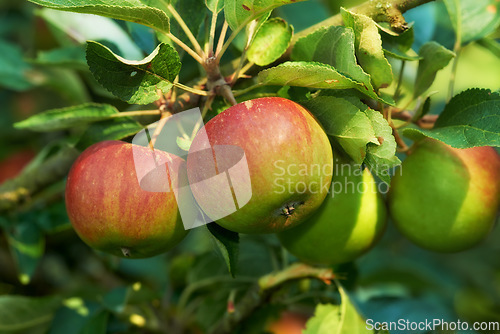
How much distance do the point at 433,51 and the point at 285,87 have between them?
0.31 metres

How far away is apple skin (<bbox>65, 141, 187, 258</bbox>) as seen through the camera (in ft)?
2.71

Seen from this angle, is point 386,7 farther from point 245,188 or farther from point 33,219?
point 33,219

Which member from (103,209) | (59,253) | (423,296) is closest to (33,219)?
(59,253)

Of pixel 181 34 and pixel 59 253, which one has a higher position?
pixel 181 34

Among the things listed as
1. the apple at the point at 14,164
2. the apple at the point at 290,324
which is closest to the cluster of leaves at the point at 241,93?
the apple at the point at 290,324

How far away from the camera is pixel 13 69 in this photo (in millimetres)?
1764

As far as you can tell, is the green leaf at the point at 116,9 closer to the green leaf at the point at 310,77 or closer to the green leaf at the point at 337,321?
the green leaf at the point at 310,77

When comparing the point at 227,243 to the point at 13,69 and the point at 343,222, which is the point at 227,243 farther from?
the point at 13,69

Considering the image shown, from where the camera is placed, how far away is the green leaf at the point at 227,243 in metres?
0.87

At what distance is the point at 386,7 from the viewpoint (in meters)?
0.93

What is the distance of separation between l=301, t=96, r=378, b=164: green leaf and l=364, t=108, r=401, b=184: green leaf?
21 mm

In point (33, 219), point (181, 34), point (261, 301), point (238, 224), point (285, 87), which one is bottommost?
point (261, 301)

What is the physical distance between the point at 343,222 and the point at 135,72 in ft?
1.60

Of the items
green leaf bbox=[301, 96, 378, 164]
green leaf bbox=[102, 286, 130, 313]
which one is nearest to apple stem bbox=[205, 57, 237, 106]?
green leaf bbox=[301, 96, 378, 164]
